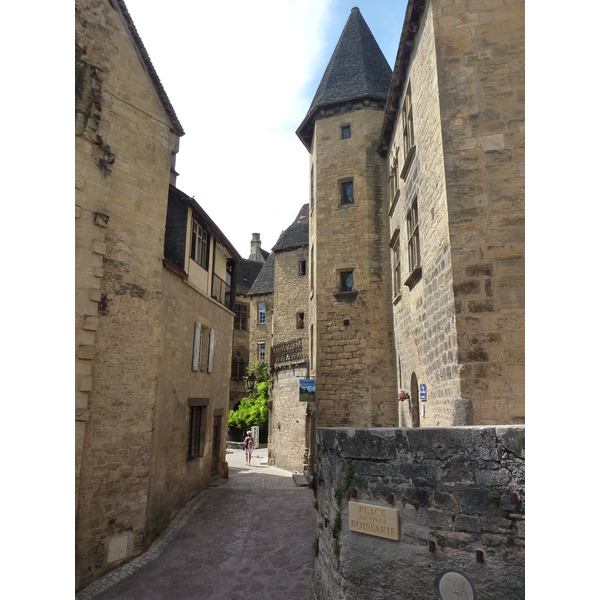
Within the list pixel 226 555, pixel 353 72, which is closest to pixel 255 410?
pixel 226 555

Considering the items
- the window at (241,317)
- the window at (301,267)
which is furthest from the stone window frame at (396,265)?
the window at (241,317)

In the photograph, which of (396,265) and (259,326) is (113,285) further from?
(259,326)

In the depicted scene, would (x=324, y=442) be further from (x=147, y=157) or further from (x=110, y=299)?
(x=147, y=157)

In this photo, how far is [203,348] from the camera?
1227cm

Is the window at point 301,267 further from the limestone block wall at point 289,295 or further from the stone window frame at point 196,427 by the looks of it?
the stone window frame at point 196,427

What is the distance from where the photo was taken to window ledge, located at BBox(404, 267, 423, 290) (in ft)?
26.6

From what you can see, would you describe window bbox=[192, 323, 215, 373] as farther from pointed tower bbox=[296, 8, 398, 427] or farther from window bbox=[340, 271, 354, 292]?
window bbox=[340, 271, 354, 292]

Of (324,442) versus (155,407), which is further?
(155,407)

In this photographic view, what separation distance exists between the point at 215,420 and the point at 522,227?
10.4 m

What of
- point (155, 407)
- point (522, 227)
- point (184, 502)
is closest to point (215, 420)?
point (184, 502)

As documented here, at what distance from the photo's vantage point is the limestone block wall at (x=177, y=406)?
29.6 ft

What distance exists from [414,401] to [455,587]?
5.71 meters

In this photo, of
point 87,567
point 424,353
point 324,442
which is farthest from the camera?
point 424,353

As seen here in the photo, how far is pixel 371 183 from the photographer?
43.0ft
